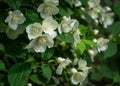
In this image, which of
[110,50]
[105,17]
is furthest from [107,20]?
[110,50]

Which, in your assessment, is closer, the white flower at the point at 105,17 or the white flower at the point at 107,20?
the white flower at the point at 105,17

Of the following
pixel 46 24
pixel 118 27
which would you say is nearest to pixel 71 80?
pixel 46 24

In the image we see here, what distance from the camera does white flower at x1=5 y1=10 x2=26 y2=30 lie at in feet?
6.23

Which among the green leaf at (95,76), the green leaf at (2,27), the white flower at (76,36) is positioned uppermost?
the green leaf at (2,27)

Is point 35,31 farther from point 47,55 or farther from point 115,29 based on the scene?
point 115,29

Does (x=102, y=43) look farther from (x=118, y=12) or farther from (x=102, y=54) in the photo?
(x=118, y=12)

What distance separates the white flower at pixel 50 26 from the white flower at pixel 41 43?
0.08ft

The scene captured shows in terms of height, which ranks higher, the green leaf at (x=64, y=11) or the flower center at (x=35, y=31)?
the green leaf at (x=64, y=11)

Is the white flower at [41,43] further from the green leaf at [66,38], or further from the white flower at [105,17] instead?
the white flower at [105,17]

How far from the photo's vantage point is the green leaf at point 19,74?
1948 mm

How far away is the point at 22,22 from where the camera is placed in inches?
74.8

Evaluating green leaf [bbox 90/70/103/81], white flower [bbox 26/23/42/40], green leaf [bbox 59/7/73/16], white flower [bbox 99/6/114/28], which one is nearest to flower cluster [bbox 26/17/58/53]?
white flower [bbox 26/23/42/40]

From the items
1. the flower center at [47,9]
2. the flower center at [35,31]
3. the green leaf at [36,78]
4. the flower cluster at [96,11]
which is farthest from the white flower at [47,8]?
the flower cluster at [96,11]

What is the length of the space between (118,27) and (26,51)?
3.24 feet
